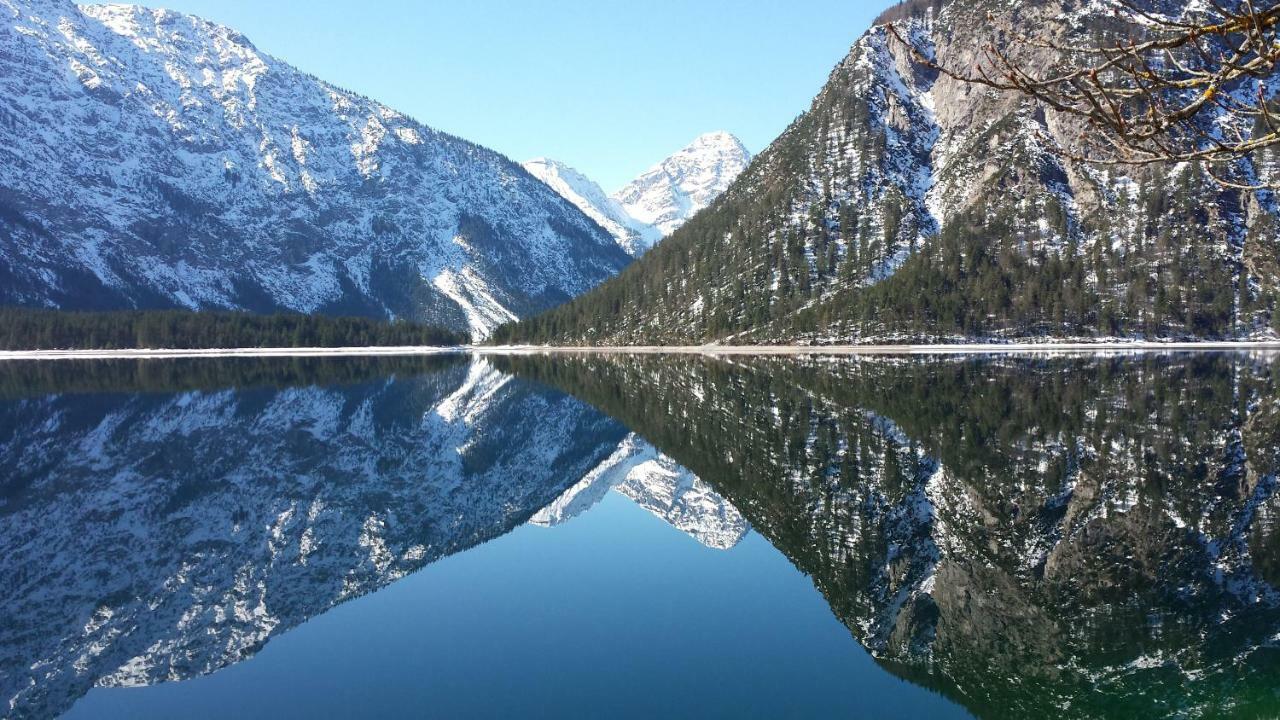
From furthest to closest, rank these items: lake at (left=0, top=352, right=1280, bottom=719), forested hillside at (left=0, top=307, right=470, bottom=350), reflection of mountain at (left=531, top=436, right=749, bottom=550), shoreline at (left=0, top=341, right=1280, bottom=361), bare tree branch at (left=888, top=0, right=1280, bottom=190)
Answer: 1. forested hillside at (left=0, top=307, right=470, bottom=350)
2. shoreline at (left=0, top=341, right=1280, bottom=361)
3. reflection of mountain at (left=531, top=436, right=749, bottom=550)
4. lake at (left=0, top=352, right=1280, bottom=719)
5. bare tree branch at (left=888, top=0, right=1280, bottom=190)

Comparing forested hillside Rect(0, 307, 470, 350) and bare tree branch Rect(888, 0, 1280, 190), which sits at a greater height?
bare tree branch Rect(888, 0, 1280, 190)

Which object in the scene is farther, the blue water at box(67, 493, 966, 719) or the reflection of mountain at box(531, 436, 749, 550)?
the reflection of mountain at box(531, 436, 749, 550)

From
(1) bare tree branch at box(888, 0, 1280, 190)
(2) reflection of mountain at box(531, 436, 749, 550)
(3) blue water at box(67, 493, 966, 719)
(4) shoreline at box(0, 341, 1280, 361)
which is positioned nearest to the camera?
(1) bare tree branch at box(888, 0, 1280, 190)

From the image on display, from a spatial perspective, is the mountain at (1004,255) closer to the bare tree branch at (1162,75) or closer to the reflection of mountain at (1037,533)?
the reflection of mountain at (1037,533)

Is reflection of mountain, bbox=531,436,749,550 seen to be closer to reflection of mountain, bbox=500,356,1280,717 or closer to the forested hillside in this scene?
reflection of mountain, bbox=500,356,1280,717

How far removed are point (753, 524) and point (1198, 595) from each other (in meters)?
11.4

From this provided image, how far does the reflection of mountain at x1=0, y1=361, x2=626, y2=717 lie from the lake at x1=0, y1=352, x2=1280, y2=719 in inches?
5.5

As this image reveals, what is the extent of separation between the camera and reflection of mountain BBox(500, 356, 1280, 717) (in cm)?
1412

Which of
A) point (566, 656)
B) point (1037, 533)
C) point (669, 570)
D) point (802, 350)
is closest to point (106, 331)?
point (802, 350)

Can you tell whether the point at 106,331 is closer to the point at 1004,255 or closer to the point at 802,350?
the point at 802,350

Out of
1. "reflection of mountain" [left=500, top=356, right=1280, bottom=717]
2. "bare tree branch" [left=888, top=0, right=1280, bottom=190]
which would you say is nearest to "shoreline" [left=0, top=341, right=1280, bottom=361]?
"reflection of mountain" [left=500, top=356, right=1280, bottom=717]

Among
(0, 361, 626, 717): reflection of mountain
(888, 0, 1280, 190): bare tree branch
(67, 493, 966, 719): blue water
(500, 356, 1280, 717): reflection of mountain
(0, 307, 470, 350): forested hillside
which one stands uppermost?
(888, 0, 1280, 190): bare tree branch

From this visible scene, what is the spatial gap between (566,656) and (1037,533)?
1364cm

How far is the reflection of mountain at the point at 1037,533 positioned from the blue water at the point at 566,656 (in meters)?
1.25
